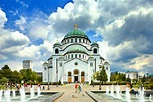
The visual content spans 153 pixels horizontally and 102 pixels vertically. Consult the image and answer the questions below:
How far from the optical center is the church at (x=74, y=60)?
260 feet

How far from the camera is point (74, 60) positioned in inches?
3137

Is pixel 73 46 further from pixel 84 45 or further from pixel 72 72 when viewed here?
pixel 72 72

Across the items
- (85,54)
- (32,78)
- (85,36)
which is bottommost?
(32,78)

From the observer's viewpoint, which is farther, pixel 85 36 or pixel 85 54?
pixel 85 36

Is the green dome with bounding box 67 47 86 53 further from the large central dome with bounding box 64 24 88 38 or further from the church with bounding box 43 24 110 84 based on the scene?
the large central dome with bounding box 64 24 88 38

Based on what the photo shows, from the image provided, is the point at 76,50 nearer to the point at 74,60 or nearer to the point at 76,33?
the point at 74,60

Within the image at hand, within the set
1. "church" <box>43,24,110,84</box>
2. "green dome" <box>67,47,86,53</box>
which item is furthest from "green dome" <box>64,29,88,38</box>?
"green dome" <box>67,47,86,53</box>

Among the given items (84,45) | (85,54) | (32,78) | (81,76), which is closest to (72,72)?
(81,76)

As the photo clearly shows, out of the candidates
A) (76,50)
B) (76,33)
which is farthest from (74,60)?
(76,33)

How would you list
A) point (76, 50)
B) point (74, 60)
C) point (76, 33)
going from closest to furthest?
point (74, 60)
point (76, 50)
point (76, 33)

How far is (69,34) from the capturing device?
94.1 m

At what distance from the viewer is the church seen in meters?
79.1

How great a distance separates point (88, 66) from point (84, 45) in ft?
45.5

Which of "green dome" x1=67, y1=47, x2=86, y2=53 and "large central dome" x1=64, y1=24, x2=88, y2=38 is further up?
"large central dome" x1=64, y1=24, x2=88, y2=38
